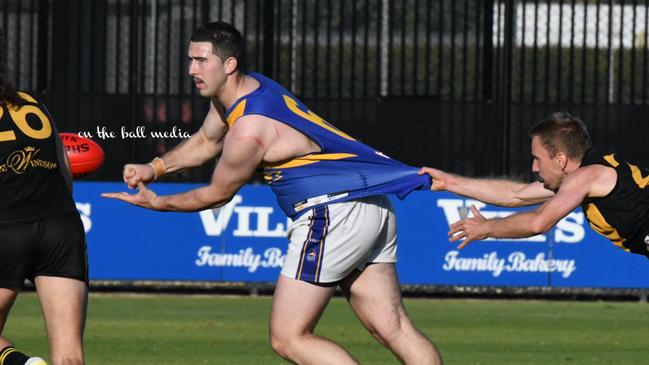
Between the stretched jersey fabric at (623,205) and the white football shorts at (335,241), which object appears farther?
the stretched jersey fabric at (623,205)

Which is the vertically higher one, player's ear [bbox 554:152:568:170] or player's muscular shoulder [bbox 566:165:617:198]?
player's ear [bbox 554:152:568:170]

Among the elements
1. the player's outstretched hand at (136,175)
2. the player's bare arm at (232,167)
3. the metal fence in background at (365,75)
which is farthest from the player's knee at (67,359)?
the metal fence in background at (365,75)

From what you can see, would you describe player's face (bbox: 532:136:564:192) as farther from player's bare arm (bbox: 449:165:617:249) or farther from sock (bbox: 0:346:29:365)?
sock (bbox: 0:346:29:365)

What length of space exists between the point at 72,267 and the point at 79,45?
10609 millimetres

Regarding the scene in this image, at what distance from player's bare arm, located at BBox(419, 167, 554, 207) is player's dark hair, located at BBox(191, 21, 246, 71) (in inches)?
46.2

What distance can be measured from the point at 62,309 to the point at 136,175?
4.06ft

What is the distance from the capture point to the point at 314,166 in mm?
7531

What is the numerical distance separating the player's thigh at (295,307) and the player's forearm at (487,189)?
0.91m

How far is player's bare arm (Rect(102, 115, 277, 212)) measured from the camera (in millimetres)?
7379

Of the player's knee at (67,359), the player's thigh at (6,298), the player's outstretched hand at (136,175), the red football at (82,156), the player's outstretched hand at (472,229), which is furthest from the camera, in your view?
the red football at (82,156)

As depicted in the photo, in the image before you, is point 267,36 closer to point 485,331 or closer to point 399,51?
point 399,51

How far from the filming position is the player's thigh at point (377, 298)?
7.51 metres

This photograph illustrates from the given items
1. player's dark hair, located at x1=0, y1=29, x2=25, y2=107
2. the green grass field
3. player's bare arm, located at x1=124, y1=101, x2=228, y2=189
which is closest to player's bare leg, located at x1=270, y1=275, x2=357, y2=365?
player's bare arm, located at x1=124, y1=101, x2=228, y2=189

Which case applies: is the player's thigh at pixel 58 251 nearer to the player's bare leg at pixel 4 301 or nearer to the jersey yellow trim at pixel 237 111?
the player's bare leg at pixel 4 301
